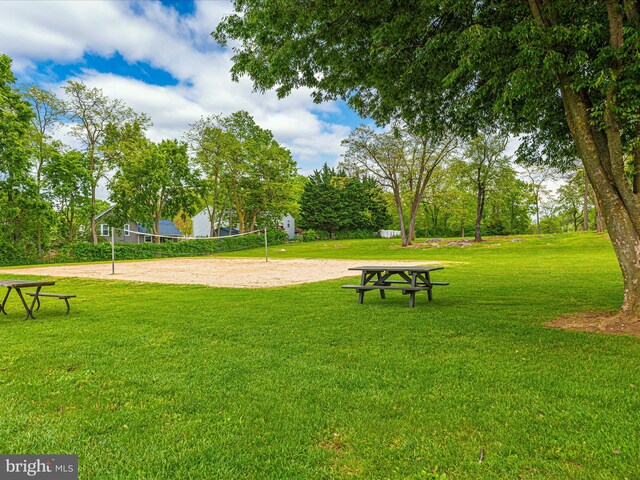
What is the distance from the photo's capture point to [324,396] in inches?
142

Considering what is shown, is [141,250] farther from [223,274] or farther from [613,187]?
[613,187]

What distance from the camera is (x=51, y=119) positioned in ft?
117

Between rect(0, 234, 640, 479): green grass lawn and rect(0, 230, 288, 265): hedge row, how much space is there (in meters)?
28.9

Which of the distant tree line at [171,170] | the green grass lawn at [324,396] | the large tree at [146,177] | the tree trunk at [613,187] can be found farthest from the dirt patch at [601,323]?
the large tree at [146,177]

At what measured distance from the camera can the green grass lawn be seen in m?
2.59

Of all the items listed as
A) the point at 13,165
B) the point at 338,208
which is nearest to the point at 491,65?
the point at 13,165

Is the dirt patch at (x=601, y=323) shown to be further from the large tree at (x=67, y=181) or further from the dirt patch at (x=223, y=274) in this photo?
the large tree at (x=67, y=181)

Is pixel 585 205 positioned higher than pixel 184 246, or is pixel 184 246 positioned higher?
pixel 585 205

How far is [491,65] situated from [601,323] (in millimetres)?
4263

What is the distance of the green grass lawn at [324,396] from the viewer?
102 inches

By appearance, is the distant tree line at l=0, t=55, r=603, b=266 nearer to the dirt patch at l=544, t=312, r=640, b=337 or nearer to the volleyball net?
the volleyball net

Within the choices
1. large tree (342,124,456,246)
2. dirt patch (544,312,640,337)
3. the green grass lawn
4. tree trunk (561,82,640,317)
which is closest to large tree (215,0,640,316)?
tree trunk (561,82,640,317)

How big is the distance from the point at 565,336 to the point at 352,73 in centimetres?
553

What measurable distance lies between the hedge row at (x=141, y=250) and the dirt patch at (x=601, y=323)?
3433cm
